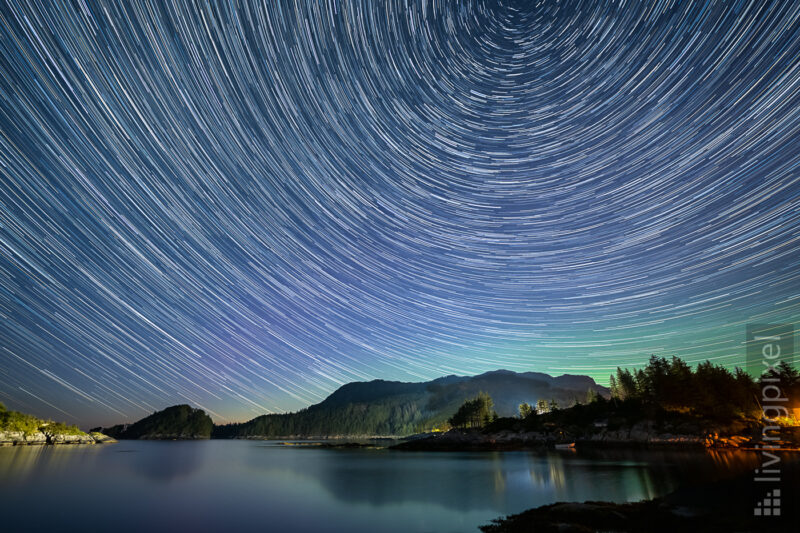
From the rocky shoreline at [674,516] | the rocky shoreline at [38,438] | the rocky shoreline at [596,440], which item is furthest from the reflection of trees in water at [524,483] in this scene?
the rocky shoreline at [38,438]

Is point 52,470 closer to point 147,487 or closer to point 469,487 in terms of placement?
point 147,487

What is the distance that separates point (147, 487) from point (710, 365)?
112 m

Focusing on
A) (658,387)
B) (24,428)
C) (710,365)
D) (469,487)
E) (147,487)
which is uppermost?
(710,365)

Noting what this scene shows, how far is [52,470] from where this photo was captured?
57.3m

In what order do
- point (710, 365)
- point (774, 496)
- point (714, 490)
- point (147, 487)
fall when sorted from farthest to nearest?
1. point (710, 365)
2. point (147, 487)
3. point (714, 490)
4. point (774, 496)

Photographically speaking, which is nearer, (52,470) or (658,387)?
(52,470)

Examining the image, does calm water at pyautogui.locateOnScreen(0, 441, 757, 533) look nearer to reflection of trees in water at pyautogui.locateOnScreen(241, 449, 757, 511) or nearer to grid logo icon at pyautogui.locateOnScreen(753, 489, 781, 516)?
reflection of trees in water at pyautogui.locateOnScreen(241, 449, 757, 511)

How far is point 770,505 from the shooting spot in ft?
62.3

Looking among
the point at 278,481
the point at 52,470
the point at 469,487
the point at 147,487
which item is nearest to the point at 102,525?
the point at 147,487

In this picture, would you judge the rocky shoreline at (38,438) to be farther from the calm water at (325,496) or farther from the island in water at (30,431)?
the calm water at (325,496)

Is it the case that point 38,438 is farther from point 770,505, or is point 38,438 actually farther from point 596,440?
point 770,505

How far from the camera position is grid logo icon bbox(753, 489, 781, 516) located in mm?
17781

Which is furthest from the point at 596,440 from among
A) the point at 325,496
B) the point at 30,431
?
the point at 30,431

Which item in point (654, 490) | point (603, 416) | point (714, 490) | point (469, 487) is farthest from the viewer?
point (603, 416)
